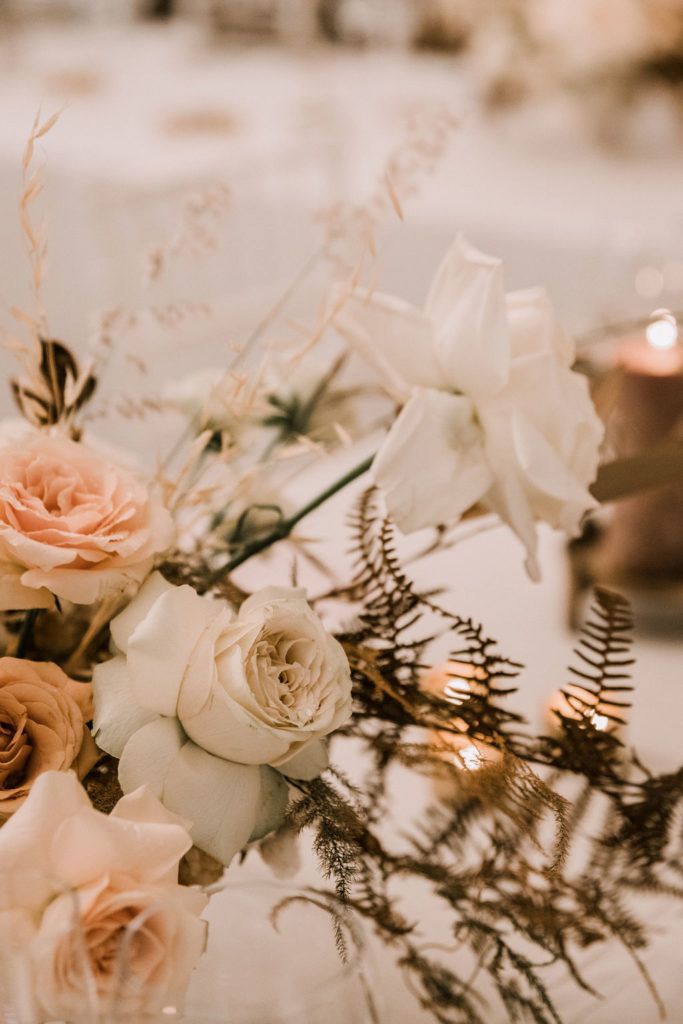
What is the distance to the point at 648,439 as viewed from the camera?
0.84 m

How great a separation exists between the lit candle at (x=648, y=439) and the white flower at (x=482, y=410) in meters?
0.32

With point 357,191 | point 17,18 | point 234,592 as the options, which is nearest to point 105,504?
point 234,592

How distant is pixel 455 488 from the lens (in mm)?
426

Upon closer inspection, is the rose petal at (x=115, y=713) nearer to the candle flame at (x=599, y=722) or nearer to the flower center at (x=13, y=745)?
the flower center at (x=13, y=745)

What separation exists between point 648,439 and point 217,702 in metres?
0.55

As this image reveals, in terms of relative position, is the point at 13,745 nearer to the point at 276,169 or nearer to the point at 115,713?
the point at 115,713

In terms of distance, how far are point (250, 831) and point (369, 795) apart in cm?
7

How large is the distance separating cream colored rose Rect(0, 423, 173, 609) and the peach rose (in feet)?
0.08

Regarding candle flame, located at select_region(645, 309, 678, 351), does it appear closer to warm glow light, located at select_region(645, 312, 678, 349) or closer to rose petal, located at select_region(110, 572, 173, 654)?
warm glow light, located at select_region(645, 312, 678, 349)

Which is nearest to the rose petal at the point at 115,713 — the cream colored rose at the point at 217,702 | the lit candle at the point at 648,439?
the cream colored rose at the point at 217,702

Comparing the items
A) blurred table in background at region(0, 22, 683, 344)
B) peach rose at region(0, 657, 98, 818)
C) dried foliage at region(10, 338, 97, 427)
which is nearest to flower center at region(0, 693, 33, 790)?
peach rose at region(0, 657, 98, 818)

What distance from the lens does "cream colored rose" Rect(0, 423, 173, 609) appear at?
1.26 feet

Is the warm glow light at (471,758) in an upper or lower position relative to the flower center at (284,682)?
lower

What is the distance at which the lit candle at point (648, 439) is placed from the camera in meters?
0.83
